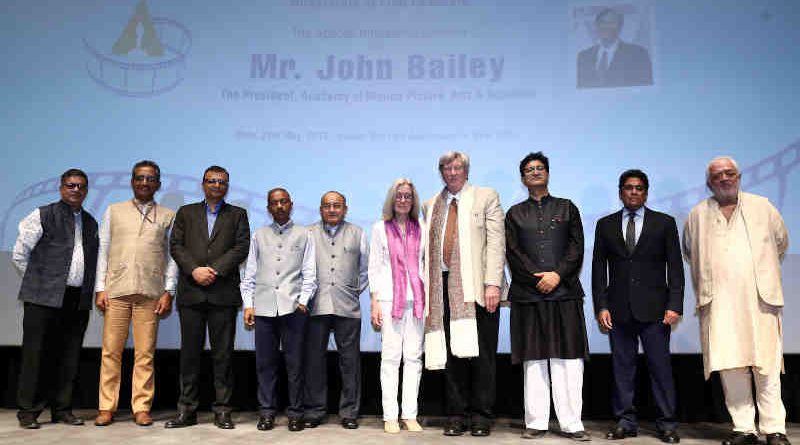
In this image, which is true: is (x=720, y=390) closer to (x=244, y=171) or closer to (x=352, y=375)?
(x=352, y=375)

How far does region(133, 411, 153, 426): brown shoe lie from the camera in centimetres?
375

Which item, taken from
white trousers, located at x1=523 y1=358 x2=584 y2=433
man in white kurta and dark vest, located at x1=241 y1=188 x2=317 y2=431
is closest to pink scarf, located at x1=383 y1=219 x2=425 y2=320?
man in white kurta and dark vest, located at x1=241 y1=188 x2=317 y2=431

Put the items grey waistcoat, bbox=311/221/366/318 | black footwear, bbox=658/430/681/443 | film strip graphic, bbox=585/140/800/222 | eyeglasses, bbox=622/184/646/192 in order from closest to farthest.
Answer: black footwear, bbox=658/430/681/443, eyeglasses, bbox=622/184/646/192, grey waistcoat, bbox=311/221/366/318, film strip graphic, bbox=585/140/800/222

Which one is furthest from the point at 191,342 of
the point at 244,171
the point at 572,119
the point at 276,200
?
the point at 572,119

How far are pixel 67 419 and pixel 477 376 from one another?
246 cm

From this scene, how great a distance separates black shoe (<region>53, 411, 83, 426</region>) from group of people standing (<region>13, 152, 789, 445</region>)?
0.01 meters

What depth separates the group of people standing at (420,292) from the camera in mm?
3451

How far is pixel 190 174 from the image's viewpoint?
14.6 ft

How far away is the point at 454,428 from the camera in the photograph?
3539mm

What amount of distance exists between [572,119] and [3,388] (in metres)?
4.41

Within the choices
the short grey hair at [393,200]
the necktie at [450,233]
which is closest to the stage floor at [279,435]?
the necktie at [450,233]

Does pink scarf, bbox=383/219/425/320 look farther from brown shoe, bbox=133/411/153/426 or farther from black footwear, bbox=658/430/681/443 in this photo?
brown shoe, bbox=133/411/153/426

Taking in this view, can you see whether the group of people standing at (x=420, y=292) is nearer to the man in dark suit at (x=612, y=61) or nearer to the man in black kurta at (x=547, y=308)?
the man in black kurta at (x=547, y=308)

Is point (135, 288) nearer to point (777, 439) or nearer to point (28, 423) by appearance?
point (28, 423)
